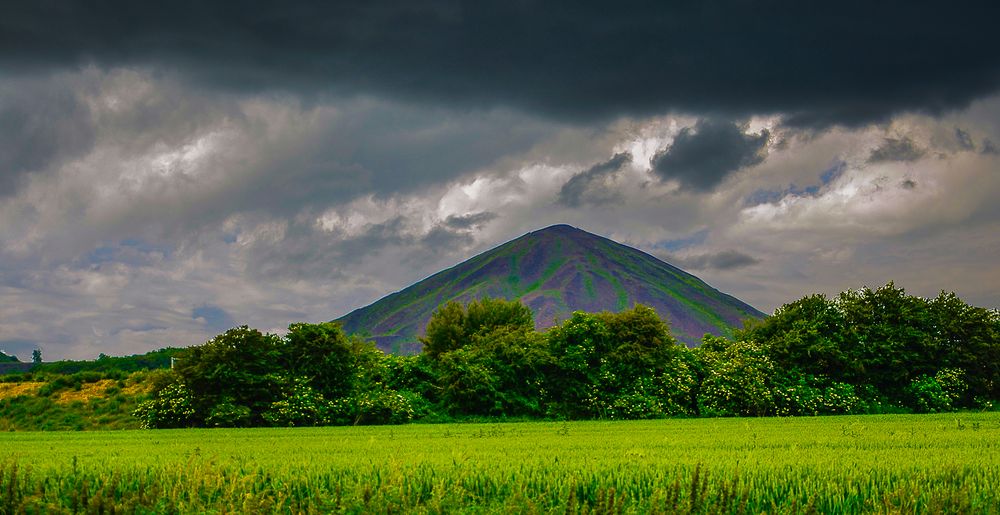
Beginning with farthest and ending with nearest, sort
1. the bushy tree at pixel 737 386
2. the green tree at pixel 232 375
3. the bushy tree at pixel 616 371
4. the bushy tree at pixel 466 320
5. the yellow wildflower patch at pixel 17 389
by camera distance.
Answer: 1. the bushy tree at pixel 466 320
2. the yellow wildflower patch at pixel 17 389
3. the bushy tree at pixel 737 386
4. the bushy tree at pixel 616 371
5. the green tree at pixel 232 375

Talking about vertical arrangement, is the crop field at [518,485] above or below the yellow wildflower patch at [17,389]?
below

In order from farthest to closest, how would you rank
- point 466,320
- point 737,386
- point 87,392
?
point 466,320 < point 87,392 < point 737,386

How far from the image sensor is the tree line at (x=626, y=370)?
31.9m

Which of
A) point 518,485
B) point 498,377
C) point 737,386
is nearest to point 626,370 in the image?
point 737,386

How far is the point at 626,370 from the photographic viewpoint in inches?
1404

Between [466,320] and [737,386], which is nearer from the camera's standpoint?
[737,386]

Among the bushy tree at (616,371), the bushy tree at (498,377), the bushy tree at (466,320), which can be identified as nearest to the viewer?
the bushy tree at (498,377)

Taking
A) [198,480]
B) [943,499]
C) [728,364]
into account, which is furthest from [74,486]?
[728,364]

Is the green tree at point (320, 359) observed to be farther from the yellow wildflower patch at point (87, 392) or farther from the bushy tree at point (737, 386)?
the bushy tree at point (737, 386)

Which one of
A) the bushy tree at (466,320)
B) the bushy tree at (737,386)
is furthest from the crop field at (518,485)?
the bushy tree at (466,320)

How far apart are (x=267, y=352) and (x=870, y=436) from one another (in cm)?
2461

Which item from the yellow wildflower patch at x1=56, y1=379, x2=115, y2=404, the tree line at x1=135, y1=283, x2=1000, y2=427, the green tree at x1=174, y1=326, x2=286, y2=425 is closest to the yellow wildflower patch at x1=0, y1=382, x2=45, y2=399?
the yellow wildflower patch at x1=56, y1=379, x2=115, y2=404

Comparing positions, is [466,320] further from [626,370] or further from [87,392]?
[87,392]

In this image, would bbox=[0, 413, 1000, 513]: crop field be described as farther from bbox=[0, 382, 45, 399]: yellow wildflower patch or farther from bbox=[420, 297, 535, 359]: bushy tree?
bbox=[420, 297, 535, 359]: bushy tree
